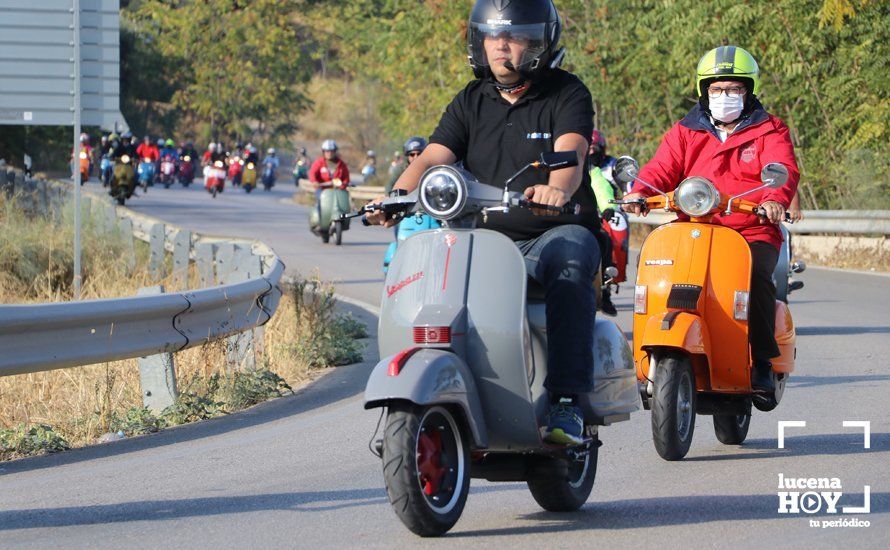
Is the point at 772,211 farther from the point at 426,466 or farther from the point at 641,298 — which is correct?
the point at 426,466

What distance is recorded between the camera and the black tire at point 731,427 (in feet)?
27.3

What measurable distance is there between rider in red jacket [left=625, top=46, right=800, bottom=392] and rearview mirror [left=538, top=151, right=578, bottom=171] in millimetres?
2456

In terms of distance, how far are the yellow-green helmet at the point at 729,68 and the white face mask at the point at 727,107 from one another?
0.33ft

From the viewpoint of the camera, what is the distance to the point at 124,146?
41062mm

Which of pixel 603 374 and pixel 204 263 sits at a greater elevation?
pixel 603 374

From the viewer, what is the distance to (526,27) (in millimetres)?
6379

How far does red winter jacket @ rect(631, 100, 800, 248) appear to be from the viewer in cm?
834

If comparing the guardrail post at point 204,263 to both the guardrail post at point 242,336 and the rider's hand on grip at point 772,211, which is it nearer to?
the guardrail post at point 242,336

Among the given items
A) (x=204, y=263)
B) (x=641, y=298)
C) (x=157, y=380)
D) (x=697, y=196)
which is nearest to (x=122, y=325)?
(x=157, y=380)

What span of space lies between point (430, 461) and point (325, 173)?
22.8 metres

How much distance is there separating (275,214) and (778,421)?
3061 centimetres

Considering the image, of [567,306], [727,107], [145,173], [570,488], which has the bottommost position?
[145,173]

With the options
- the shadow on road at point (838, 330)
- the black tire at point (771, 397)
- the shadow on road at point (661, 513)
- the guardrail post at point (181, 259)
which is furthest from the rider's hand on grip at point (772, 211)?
the guardrail post at point (181, 259)

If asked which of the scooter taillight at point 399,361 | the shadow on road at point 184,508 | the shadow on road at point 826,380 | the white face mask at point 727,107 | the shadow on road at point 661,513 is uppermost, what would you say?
the white face mask at point 727,107
